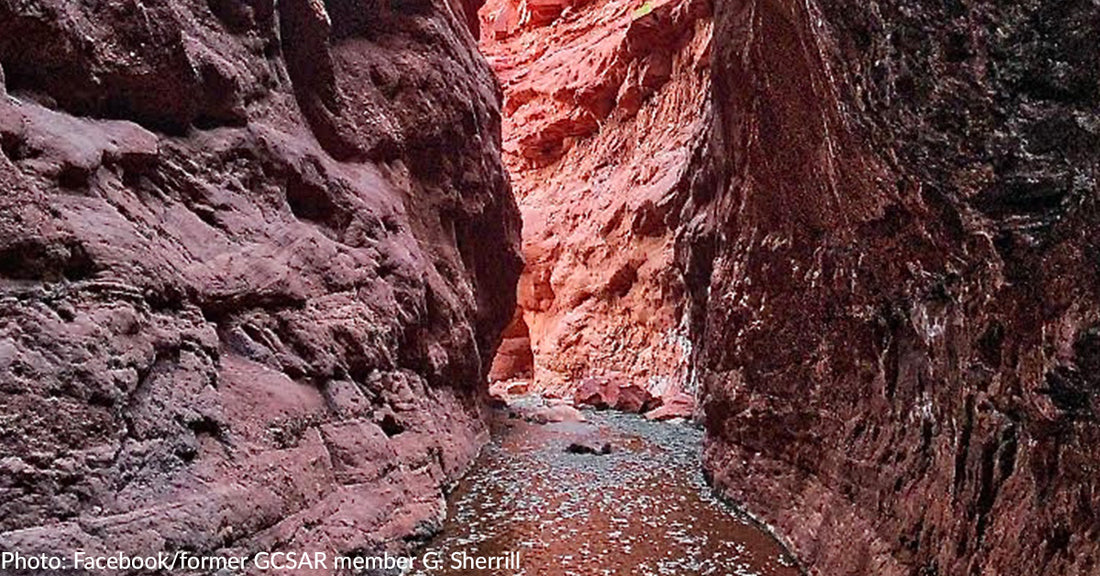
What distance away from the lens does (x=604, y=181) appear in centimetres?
2808

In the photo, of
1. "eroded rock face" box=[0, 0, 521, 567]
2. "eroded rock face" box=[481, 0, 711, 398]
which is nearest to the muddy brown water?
"eroded rock face" box=[0, 0, 521, 567]

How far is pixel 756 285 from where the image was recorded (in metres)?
9.54

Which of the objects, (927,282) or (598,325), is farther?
(598,325)

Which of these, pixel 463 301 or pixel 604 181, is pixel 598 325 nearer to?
pixel 604 181

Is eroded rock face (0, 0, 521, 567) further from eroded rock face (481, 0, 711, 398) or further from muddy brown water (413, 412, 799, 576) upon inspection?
eroded rock face (481, 0, 711, 398)

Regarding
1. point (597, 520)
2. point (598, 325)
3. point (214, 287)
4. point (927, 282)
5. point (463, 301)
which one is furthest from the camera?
point (598, 325)

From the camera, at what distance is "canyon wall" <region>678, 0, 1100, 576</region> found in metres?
4.02

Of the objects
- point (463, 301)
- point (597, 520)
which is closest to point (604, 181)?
point (463, 301)

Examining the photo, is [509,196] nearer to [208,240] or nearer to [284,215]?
[284,215]

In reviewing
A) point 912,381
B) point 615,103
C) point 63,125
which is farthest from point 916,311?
point 615,103

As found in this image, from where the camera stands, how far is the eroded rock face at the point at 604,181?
2330 cm

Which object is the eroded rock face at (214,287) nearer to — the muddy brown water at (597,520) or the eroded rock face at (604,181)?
the muddy brown water at (597,520)

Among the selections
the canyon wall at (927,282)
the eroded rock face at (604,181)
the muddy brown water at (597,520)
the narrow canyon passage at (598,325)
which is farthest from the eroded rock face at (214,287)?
the eroded rock face at (604,181)

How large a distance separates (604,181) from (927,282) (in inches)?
897
